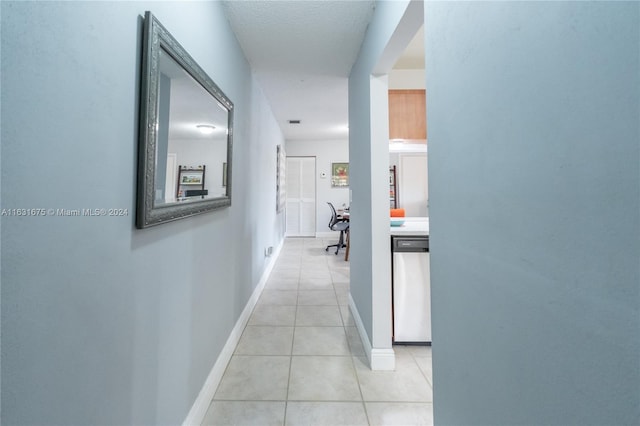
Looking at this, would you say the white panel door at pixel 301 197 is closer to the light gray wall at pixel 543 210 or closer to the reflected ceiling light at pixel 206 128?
the reflected ceiling light at pixel 206 128

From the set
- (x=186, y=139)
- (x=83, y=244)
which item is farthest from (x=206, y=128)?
(x=83, y=244)

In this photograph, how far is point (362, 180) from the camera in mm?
2070

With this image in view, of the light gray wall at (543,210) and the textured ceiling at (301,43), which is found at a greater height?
the textured ceiling at (301,43)

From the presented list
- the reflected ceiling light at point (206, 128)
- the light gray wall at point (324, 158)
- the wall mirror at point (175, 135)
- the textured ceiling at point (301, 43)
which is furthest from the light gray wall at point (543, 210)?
the light gray wall at point (324, 158)

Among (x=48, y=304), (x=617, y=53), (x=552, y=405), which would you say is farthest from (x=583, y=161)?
(x=48, y=304)

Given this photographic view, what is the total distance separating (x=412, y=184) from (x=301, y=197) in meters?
4.11

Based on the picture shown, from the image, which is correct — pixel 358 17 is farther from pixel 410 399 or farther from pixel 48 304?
pixel 410 399

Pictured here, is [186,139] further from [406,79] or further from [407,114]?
[406,79]

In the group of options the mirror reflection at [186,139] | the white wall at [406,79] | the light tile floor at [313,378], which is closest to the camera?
the mirror reflection at [186,139]

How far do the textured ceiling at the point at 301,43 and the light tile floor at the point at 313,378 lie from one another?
2.38 m

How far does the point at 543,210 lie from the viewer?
0.49 metres

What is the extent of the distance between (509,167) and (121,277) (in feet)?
3.51

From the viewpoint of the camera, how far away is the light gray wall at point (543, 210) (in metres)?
0.37

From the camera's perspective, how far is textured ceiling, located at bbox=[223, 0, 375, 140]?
5.79 feet
